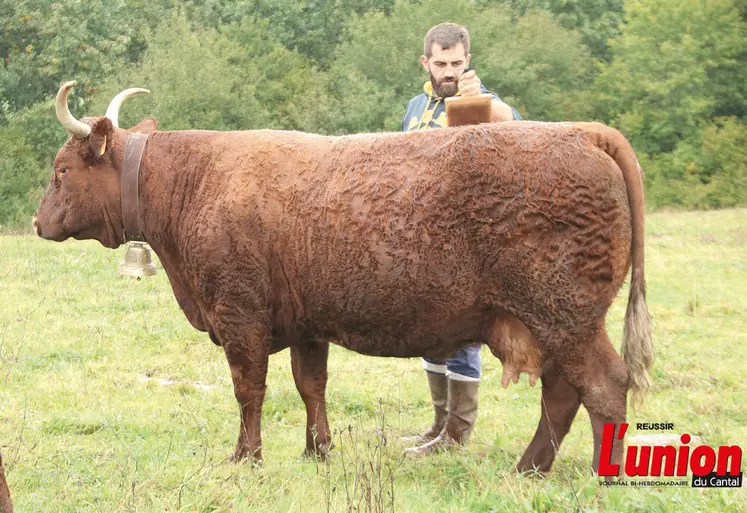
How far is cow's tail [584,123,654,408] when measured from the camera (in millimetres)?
4391

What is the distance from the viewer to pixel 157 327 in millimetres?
8742

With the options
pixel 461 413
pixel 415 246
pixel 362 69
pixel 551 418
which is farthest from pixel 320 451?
pixel 362 69

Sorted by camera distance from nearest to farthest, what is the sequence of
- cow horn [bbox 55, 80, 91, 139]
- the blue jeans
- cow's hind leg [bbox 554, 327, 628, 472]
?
cow's hind leg [bbox 554, 327, 628, 472]
cow horn [bbox 55, 80, 91, 139]
the blue jeans

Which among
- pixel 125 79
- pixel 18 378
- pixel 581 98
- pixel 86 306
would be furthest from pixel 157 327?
pixel 581 98

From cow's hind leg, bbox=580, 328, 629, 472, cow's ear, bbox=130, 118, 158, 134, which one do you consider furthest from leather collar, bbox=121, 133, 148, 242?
cow's hind leg, bbox=580, 328, 629, 472

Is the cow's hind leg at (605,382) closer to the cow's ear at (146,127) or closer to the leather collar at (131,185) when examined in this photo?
the leather collar at (131,185)

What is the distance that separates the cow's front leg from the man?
40.4 inches

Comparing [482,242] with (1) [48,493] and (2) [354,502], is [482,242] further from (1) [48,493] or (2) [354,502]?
(1) [48,493]

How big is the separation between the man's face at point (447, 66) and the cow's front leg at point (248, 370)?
6.48 feet

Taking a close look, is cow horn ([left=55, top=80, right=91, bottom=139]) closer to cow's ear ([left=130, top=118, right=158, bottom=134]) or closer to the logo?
cow's ear ([left=130, top=118, right=158, bottom=134])

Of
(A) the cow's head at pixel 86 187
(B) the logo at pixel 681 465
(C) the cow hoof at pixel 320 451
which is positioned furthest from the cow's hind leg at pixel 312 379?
(B) the logo at pixel 681 465

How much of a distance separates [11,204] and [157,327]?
1994cm

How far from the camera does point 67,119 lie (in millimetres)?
5188

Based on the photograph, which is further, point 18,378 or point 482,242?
point 18,378
